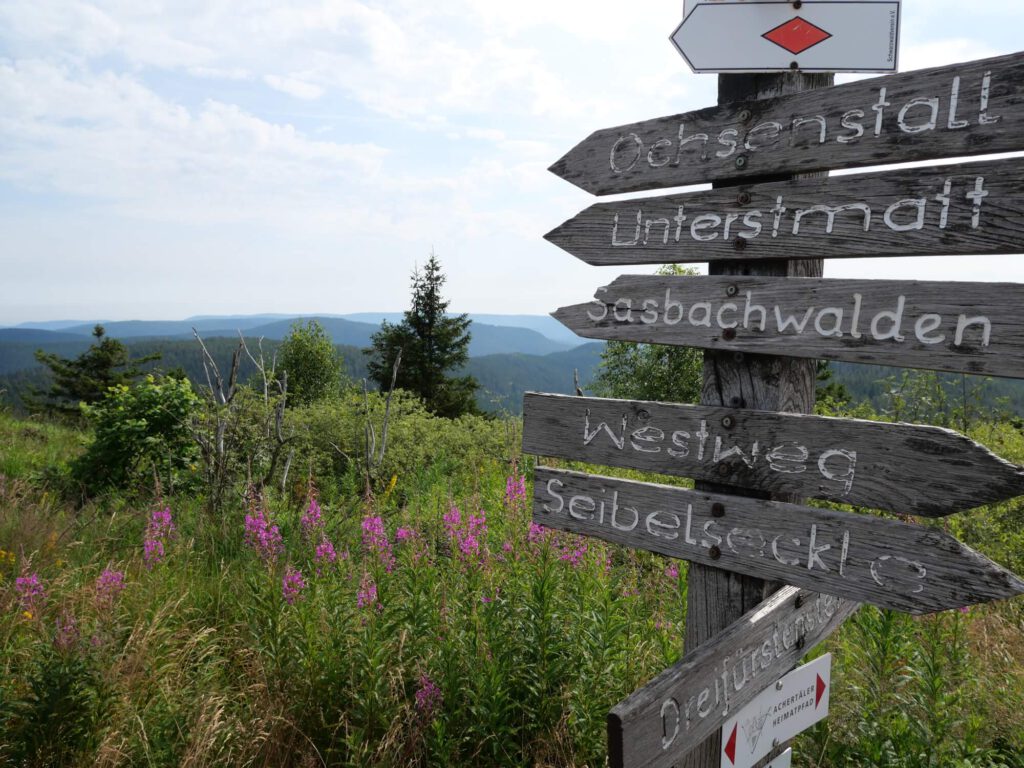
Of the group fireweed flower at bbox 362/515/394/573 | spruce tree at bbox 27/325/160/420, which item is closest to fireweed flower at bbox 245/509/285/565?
fireweed flower at bbox 362/515/394/573

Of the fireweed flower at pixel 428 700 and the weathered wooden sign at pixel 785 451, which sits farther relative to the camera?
the fireweed flower at pixel 428 700

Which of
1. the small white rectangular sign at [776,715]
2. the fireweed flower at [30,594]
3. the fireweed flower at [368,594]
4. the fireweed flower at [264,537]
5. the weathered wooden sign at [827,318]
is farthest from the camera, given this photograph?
the fireweed flower at [264,537]

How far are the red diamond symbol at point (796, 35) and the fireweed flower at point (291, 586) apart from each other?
3265mm

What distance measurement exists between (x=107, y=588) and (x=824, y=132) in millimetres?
3999

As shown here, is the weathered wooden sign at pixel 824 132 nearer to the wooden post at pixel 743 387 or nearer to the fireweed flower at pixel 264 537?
the wooden post at pixel 743 387

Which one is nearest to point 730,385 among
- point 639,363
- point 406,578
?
point 406,578

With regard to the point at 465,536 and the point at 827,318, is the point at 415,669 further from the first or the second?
the point at 827,318

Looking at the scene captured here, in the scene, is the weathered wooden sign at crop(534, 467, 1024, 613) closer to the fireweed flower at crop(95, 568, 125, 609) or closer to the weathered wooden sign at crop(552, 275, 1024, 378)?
the weathered wooden sign at crop(552, 275, 1024, 378)

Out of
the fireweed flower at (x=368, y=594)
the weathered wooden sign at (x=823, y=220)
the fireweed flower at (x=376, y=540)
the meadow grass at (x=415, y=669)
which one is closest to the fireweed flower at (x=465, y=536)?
the meadow grass at (x=415, y=669)

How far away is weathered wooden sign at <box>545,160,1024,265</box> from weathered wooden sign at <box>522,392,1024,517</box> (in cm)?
51

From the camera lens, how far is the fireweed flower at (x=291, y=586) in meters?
3.72

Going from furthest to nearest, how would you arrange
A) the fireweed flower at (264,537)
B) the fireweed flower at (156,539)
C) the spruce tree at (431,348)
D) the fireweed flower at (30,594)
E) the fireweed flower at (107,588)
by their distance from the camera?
the spruce tree at (431,348) → the fireweed flower at (156,539) → the fireweed flower at (264,537) → the fireweed flower at (30,594) → the fireweed flower at (107,588)

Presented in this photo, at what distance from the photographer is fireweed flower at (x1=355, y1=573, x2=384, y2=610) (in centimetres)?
339

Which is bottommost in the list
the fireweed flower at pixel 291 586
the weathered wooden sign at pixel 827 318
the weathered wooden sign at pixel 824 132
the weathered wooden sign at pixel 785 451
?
the fireweed flower at pixel 291 586
